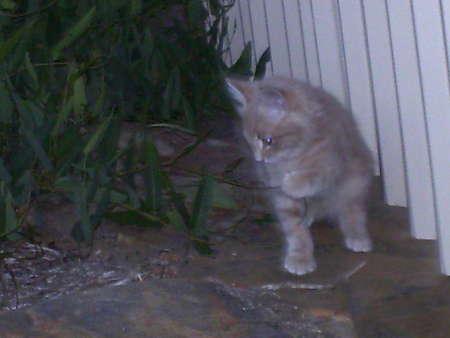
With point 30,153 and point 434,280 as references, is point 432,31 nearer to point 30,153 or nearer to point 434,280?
point 434,280

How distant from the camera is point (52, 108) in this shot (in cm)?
178

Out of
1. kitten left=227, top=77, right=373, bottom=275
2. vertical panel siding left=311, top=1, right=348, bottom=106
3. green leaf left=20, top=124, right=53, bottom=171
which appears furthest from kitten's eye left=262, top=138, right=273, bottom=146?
green leaf left=20, top=124, right=53, bottom=171

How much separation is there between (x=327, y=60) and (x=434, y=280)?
3.03 feet

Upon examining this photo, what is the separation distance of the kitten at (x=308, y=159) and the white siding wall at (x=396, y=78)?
0.44ft

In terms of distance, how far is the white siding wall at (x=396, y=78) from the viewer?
1563 millimetres

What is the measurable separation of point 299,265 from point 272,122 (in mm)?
430

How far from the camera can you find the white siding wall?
1563mm

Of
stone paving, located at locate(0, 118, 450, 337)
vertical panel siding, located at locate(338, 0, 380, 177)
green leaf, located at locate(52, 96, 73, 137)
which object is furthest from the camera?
vertical panel siding, located at locate(338, 0, 380, 177)

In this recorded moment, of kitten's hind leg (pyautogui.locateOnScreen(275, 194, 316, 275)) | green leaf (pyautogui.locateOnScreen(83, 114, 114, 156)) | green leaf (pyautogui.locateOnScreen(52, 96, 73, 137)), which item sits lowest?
kitten's hind leg (pyautogui.locateOnScreen(275, 194, 316, 275))

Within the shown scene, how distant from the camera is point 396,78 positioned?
5.97 ft

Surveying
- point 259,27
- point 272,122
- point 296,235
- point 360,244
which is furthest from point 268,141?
point 259,27

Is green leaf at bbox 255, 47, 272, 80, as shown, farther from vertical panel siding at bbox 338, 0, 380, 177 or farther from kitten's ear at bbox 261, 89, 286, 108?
kitten's ear at bbox 261, 89, 286, 108

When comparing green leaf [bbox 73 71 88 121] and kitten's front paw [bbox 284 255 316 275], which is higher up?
green leaf [bbox 73 71 88 121]

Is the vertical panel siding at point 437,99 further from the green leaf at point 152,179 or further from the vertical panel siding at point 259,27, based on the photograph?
the vertical panel siding at point 259,27
